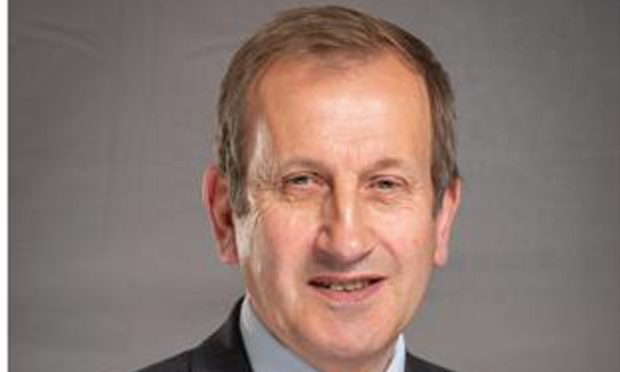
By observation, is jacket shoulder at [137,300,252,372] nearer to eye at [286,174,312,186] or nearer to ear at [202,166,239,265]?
ear at [202,166,239,265]

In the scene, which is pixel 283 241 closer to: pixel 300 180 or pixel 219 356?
pixel 300 180

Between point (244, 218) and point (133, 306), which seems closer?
point (244, 218)

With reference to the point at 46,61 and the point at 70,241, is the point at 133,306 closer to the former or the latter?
the point at 70,241

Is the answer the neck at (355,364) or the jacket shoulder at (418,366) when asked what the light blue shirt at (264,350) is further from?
the jacket shoulder at (418,366)

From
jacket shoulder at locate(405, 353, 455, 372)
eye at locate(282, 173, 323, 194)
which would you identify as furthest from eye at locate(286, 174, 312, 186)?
jacket shoulder at locate(405, 353, 455, 372)

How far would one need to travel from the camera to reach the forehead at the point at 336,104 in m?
1.58

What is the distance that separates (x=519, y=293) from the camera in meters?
2.13

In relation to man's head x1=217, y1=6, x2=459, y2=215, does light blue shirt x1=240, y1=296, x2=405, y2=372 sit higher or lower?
lower

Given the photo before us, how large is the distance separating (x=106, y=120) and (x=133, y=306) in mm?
297

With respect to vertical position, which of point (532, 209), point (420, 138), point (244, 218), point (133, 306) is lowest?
point (133, 306)

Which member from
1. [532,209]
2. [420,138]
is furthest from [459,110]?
[420,138]

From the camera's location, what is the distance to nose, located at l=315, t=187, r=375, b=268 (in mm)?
1572

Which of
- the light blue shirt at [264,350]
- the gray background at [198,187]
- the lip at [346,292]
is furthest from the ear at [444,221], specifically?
the gray background at [198,187]

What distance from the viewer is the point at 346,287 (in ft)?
5.34
